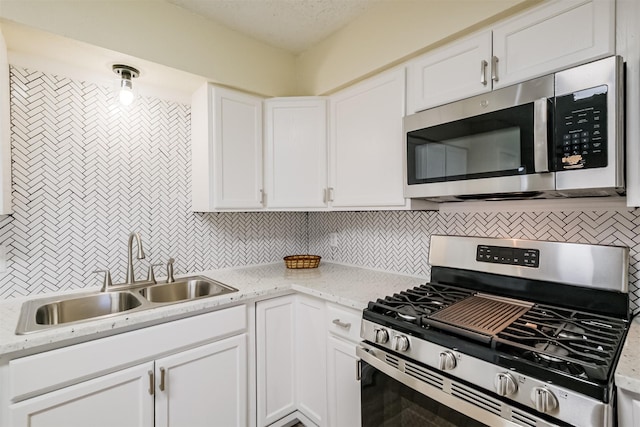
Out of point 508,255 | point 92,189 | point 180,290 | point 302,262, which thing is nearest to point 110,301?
point 180,290

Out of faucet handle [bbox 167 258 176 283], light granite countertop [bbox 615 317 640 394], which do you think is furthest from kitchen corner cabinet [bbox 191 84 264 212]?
light granite countertop [bbox 615 317 640 394]

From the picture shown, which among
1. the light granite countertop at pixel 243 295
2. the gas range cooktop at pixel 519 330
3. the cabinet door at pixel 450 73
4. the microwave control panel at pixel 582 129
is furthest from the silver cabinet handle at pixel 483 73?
the light granite countertop at pixel 243 295

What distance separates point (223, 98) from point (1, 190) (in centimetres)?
114

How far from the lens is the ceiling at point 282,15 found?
5.78 ft

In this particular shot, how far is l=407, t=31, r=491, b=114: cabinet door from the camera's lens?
4.37 feet

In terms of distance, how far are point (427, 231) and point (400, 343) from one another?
88 centimetres

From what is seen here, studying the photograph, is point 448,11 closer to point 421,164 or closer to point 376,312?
point 421,164

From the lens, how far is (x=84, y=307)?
1.65 meters

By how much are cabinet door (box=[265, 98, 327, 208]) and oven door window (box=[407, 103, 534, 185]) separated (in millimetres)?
721

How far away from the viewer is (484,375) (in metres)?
0.95

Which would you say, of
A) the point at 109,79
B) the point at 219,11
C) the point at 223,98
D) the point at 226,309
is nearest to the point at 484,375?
the point at 226,309

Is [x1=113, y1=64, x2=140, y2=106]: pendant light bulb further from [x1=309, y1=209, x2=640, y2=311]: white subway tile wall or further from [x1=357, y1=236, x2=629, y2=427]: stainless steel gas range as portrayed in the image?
[x1=357, y1=236, x2=629, y2=427]: stainless steel gas range

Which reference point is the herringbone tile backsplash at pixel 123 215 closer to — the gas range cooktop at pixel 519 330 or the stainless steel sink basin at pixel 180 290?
the stainless steel sink basin at pixel 180 290

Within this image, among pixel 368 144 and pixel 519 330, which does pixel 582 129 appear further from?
pixel 368 144
